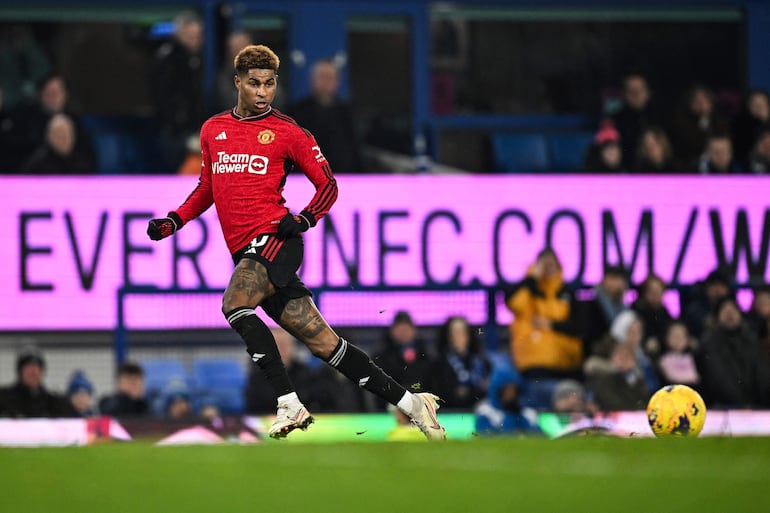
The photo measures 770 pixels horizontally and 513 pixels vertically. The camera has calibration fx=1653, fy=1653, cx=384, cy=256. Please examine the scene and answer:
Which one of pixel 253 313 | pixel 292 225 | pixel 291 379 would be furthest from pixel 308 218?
pixel 291 379

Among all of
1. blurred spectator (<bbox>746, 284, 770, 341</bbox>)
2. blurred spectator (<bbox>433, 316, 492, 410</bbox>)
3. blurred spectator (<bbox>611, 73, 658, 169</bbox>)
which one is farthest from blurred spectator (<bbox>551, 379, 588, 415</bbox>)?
blurred spectator (<bbox>611, 73, 658, 169</bbox>)

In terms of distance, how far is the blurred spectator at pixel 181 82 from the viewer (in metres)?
16.1

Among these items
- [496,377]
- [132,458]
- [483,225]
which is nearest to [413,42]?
[483,225]

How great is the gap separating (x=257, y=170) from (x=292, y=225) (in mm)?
396

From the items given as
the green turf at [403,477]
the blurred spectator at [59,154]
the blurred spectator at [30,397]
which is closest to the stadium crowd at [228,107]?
the blurred spectator at [59,154]

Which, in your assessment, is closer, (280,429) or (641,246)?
(280,429)

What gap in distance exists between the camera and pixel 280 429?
8891 millimetres

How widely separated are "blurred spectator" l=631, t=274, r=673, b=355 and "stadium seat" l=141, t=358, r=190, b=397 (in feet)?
13.5

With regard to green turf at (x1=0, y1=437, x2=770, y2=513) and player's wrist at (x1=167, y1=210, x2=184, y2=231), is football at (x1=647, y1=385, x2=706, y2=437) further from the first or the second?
player's wrist at (x1=167, y1=210, x2=184, y2=231)

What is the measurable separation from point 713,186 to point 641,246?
3.26ft

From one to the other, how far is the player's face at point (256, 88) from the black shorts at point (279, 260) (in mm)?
722

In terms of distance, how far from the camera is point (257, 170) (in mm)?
9141

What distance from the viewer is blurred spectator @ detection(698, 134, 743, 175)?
1673 cm

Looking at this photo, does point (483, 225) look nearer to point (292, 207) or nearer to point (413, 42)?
point (292, 207)
